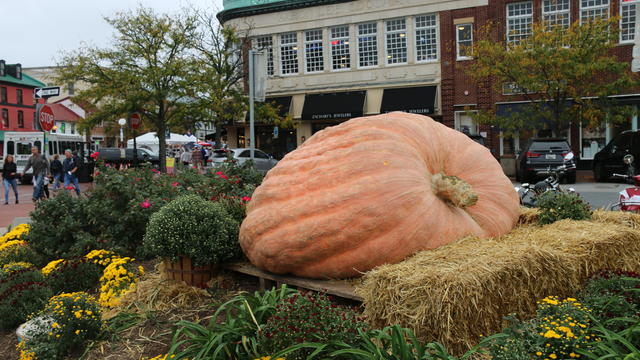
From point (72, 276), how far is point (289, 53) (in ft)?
89.6

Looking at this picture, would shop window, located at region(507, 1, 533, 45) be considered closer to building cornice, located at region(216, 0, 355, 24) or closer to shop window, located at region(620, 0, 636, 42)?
shop window, located at region(620, 0, 636, 42)

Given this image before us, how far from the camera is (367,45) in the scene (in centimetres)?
2881

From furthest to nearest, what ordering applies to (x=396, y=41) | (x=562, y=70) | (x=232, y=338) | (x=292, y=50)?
(x=292, y=50) → (x=396, y=41) → (x=562, y=70) → (x=232, y=338)

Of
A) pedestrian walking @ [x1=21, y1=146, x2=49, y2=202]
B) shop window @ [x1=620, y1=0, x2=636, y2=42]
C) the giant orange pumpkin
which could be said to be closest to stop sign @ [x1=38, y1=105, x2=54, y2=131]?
pedestrian walking @ [x1=21, y1=146, x2=49, y2=202]

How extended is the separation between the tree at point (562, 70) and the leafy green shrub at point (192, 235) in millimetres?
17233

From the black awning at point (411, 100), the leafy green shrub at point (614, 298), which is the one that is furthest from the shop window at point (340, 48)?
the leafy green shrub at point (614, 298)

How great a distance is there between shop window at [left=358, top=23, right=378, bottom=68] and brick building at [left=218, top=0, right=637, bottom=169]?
56 mm

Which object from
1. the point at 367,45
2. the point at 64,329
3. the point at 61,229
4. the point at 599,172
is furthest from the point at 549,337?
the point at 367,45

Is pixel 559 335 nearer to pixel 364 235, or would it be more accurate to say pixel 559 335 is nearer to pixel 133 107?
pixel 364 235

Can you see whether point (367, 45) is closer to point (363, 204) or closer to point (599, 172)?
point (599, 172)

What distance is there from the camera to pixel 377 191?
3.57 m

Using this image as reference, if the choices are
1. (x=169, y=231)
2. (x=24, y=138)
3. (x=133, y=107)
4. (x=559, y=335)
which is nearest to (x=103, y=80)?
(x=133, y=107)

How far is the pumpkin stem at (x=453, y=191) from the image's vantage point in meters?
3.79

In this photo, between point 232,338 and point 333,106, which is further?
point 333,106
